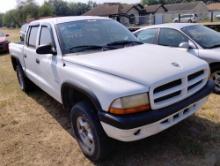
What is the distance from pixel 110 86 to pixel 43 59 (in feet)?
7.15

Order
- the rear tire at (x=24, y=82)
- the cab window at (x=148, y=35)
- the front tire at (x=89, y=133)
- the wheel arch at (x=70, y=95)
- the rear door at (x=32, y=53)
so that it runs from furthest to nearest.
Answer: the cab window at (x=148, y=35) → the rear tire at (x=24, y=82) → the rear door at (x=32, y=53) → the wheel arch at (x=70, y=95) → the front tire at (x=89, y=133)

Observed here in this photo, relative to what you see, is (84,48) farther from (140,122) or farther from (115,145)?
(140,122)

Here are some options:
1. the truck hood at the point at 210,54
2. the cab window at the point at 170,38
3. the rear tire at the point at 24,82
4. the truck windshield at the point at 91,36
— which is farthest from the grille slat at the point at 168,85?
the rear tire at the point at 24,82

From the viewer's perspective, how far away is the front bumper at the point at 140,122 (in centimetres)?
293

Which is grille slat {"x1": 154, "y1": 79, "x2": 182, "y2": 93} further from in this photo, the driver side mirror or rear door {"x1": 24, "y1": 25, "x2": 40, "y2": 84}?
rear door {"x1": 24, "y1": 25, "x2": 40, "y2": 84}

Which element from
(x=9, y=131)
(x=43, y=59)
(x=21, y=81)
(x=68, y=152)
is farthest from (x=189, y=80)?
(x=21, y=81)

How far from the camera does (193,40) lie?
19.8ft

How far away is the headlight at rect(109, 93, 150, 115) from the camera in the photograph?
2928 millimetres

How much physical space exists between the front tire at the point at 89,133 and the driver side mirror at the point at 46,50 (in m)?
1.12

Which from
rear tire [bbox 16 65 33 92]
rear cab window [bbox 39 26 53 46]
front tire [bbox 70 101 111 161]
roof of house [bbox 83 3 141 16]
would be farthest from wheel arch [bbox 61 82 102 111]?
roof of house [bbox 83 3 141 16]

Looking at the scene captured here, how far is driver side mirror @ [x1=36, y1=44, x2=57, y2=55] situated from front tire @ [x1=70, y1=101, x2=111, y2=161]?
1.12 metres

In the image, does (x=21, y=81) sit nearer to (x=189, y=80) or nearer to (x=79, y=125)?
(x=79, y=125)

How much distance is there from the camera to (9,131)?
4816 millimetres

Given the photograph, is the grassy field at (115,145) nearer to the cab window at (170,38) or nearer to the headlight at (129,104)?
the headlight at (129,104)
